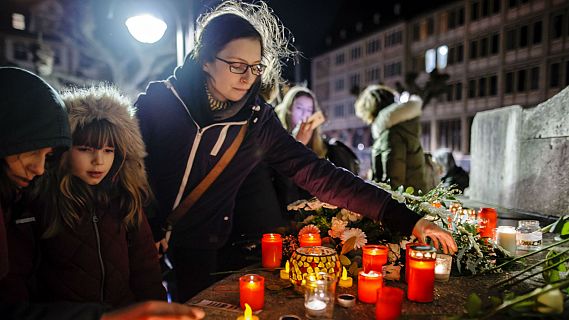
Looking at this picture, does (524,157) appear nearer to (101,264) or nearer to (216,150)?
(216,150)

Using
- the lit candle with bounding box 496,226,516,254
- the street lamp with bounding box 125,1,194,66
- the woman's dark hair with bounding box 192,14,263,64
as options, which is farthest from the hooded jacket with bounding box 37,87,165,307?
the street lamp with bounding box 125,1,194,66

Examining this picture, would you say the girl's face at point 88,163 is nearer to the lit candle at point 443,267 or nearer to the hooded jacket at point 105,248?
the hooded jacket at point 105,248

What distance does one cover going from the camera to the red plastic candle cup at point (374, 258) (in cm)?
232

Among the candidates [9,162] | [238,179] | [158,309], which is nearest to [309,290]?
[158,309]

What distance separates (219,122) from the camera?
276 centimetres

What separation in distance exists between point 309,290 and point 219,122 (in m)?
1.24

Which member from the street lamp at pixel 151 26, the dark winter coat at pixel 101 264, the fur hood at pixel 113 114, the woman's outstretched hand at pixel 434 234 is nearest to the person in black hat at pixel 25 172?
the dark winter coat at pixel 101 264

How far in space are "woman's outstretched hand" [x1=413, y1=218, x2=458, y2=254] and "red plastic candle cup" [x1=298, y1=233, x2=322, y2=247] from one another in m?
0.54

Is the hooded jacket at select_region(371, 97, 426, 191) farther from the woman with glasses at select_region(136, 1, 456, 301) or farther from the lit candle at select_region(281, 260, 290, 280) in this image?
the lit candle at select_region(281, 260, 290, 280)

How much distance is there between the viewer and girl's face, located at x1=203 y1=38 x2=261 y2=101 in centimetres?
260

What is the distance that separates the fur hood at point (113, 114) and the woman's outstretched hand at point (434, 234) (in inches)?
63.0

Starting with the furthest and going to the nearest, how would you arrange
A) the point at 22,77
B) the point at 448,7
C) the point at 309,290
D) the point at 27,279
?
the point at 448,7
the point at 27,279
the point at 309,290
the point at 22,77

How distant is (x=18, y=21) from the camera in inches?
1731

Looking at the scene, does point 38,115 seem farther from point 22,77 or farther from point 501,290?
point 501,290
